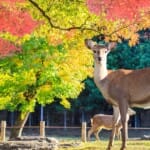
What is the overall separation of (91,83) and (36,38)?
75.0ft

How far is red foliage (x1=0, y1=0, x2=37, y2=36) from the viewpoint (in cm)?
1398

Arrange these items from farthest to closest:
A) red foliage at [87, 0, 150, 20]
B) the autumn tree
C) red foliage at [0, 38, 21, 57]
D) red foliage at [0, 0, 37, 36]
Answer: red foliage at [0, 38, 21, 57]
the autumn tree
red foliage at [0, 0, 37, 36]
red foliage at [87, 0, 150, 20]

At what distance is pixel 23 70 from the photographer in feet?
69.1


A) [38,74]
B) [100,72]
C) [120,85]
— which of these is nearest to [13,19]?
[100,72]

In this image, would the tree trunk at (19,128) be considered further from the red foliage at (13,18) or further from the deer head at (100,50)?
the deer head at (100,50)

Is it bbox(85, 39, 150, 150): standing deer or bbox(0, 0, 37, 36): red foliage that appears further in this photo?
bbox(0, 0, 37, 36): red foliage

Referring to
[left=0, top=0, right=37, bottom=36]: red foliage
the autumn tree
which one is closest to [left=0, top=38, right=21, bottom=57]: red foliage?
the autumn tree

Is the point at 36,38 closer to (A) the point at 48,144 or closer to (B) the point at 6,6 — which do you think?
(B) the point at 6,6

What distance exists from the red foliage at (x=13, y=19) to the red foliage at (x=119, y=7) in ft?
6.95

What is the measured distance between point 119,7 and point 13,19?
2966 mm

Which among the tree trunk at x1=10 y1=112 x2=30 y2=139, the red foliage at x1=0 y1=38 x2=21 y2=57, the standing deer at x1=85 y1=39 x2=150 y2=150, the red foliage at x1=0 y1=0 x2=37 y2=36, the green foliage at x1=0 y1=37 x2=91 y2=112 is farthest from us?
the tree trunk at x1=10 y1=112 x2=30 y2=139

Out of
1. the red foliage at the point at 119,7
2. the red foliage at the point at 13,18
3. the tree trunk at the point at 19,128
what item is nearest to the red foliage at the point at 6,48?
the tree trunk at the point at 19,128

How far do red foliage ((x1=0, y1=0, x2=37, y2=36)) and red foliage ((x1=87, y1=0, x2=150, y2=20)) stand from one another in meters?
2.12

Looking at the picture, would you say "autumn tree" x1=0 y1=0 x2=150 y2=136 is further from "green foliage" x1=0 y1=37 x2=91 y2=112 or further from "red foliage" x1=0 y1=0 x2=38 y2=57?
"red foliage" x1=0 y1=0 x2=38 y2=57
